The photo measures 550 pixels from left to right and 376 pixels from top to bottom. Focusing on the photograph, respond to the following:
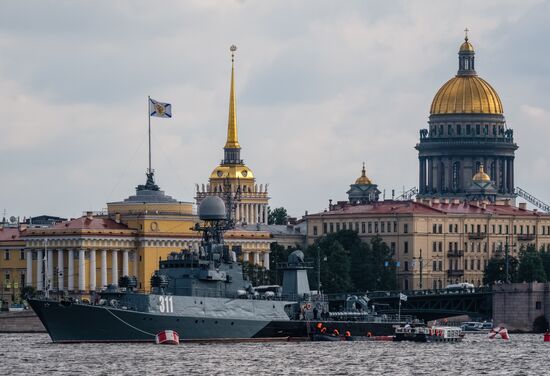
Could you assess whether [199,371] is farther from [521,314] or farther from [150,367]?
[521,314]

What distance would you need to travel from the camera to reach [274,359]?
388 feet

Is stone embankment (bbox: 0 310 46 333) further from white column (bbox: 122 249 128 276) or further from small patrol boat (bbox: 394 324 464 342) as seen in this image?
white column (bbox: 122 249 128 276)

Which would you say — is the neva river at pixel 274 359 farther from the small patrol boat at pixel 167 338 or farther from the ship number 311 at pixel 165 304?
the ship number 311 at pixel 165 304

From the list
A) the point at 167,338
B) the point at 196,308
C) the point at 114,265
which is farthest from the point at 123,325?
the point at 114,265

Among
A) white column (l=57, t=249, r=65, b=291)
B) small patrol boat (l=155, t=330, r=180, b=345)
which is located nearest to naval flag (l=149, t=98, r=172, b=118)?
white column (l=57, t=249, r=65, b=291)

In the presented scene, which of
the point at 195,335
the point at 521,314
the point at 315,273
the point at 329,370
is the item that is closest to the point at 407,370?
the point at 329,370

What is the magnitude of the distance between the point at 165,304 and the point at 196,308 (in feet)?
6.27

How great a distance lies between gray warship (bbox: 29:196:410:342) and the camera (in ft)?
419

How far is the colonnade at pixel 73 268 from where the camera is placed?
19276cm

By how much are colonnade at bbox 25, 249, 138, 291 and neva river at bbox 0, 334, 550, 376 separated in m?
54.3

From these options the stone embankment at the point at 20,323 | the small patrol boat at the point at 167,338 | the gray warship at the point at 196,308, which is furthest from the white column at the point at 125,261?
the small patrol boat at the point at 167,338

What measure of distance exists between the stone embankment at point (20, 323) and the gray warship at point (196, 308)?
23.8 m

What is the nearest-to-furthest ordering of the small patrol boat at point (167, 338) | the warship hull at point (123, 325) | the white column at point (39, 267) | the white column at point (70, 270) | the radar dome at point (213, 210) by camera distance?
1. the small patrol boat at point (167, 338)
2. the warship hull at point (123, 325)
3. the radar dome at point (213, 210)
4. the white column at point (70, 270)
5. the white column at point (39, 267)

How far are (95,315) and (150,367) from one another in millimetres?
16861
